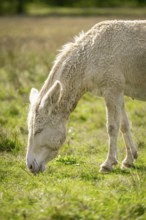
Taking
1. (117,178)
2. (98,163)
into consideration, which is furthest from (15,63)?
(117,178)

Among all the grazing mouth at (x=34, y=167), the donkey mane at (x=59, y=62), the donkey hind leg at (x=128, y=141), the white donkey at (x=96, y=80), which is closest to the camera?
the grazing mouth at (x=34, y=167)

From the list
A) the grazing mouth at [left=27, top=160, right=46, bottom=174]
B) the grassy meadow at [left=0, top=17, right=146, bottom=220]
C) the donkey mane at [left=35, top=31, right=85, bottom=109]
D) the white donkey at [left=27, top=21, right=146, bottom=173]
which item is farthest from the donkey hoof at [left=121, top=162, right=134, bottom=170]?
the donkey mane at [left=35, top=31, right=85, bottom=109]

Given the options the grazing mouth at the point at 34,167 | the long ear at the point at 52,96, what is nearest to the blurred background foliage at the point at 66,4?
the long ear at the point at 52,96

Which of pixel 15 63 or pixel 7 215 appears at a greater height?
pixel 7 215

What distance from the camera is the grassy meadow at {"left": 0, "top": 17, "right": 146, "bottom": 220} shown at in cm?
608

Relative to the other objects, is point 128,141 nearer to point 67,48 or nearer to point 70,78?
point 70,78

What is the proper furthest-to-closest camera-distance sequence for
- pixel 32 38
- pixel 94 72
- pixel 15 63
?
pixel 32 38 → pixel 15 63 → pixel 94 72

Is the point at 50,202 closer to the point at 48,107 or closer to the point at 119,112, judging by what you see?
the point at 48,107

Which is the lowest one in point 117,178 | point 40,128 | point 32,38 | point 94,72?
point 32,38

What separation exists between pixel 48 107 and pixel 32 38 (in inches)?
676

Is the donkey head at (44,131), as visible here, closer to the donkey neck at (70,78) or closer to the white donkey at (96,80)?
the white donkey at (96,80)

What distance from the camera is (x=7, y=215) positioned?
6.06 metres

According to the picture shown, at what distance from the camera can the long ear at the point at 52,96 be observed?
7566mm

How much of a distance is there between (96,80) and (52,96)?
0.85m
